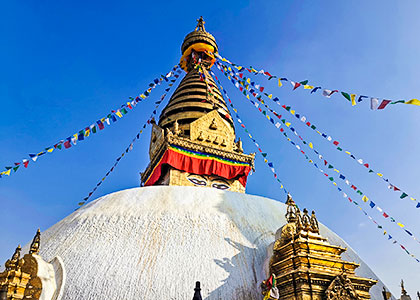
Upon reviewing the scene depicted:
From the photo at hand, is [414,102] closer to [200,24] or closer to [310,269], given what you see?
[310,269]

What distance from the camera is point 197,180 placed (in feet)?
43.8

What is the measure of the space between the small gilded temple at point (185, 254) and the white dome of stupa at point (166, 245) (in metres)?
0.02

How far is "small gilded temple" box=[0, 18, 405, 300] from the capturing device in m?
4.52

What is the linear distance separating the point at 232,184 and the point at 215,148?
1.77 m

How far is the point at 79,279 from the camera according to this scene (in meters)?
4.68

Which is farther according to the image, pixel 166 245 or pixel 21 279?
pixel 166 245

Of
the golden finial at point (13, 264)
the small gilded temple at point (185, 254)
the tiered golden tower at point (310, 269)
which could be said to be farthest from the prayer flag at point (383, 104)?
the golden finial at point (13, 264)

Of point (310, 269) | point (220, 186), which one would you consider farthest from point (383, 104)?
point (220, 186)

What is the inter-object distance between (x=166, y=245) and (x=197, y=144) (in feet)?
28.6

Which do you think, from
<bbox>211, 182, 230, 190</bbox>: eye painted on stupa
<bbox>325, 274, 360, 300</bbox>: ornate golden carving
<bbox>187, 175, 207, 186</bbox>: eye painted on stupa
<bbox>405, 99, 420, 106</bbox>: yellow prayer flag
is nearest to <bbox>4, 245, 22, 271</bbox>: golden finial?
<bbox>325, 274, 360, 300</bbox>: ornate golden carving

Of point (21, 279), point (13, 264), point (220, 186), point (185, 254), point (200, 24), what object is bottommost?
point (21, 279)

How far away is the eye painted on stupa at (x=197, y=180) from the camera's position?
1323cm

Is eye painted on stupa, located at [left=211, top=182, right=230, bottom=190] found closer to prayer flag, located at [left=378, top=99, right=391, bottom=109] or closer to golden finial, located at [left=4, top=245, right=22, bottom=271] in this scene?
prayer flag, located at [left=378, top=99, right=391, bottom=109]

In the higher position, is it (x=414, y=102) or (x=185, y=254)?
(x=414, y=102)
